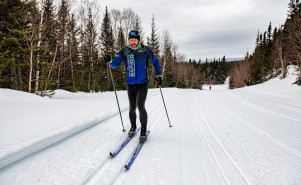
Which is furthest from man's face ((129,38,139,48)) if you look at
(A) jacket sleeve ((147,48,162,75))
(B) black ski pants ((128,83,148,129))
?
(B) black ski pants ((128,83,148,129))

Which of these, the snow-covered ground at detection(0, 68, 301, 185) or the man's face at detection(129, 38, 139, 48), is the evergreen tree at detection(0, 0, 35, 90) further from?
the man's face at detection(129, 38, 139, 48)

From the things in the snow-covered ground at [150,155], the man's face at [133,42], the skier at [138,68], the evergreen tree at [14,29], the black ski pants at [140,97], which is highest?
the evergreen tree at [14,29]

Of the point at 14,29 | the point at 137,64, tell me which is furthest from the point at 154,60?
the point at 14,29

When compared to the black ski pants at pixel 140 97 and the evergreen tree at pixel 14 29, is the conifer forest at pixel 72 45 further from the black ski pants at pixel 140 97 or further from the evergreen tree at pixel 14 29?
the black ski pants at pixel 140 97

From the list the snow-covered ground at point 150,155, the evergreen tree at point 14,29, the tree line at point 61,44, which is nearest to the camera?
the snow-covered ground at point 150,155

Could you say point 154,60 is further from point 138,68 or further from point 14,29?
point 14,29

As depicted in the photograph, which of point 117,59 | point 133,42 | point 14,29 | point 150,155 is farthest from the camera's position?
point 14,29

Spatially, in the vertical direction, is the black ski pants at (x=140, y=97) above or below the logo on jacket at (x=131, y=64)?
below

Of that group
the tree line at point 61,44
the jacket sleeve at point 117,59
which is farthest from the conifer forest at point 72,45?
the jacket sleeve at point 117,59

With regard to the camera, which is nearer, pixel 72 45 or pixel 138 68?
pixel 138 68

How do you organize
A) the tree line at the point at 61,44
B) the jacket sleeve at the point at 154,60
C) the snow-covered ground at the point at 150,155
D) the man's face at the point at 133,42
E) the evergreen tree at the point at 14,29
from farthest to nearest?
1. the tree line at the point at 61,44
2. the evergreen tree at the point at 14,29
3. the jacket sleeve at the point at 154,60
4. the man's face at the point at 133,42
5. the snow-covered ground at the point at 150,155

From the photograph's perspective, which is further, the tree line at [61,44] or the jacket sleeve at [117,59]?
the tree line at [61,44]

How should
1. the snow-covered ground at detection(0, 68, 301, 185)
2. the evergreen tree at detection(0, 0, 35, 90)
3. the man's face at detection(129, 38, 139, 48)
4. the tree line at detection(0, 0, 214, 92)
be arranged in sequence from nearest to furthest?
1. the snow-covered ground at detection(0, 68, 301, 185)
2. the man's face at detection(129, 38, 139, 48)
3. the evergreen tree at detection(0, 0, 35, 90)
4. the tree line at detection(0, 0, 214, 92)

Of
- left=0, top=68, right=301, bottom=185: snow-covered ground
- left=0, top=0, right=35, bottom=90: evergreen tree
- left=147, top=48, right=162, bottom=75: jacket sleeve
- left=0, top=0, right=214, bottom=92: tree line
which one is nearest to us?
left=0, top=68, right=301, bottom=185: snow-covered ground
